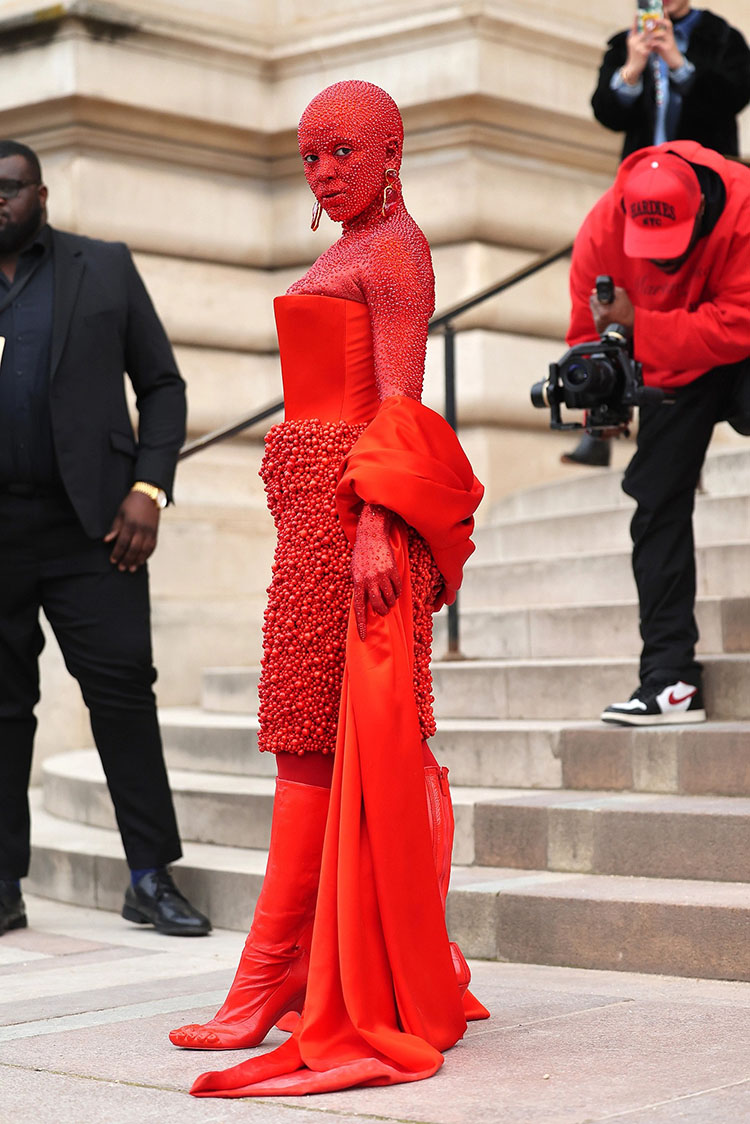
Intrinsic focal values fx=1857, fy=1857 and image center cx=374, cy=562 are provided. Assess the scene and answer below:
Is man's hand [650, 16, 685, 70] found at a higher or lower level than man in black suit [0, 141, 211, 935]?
higher

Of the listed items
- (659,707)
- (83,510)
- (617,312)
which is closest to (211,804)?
(83,510)

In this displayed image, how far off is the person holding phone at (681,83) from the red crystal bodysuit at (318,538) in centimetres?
297

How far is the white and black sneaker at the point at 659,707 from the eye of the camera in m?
5.81

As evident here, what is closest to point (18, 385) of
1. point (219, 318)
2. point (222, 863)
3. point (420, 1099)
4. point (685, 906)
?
point (222, 863)

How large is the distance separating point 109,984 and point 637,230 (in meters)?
2.76

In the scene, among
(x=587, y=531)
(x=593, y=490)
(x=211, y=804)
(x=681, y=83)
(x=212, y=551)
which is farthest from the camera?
(x=212, y=551)

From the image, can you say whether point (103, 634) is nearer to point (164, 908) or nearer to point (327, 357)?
point (164, 908)

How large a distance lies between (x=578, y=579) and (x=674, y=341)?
2033 mm

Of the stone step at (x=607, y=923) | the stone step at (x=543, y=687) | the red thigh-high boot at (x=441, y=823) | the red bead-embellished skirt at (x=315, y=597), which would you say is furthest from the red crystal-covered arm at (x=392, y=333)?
Result: the stone step at (x=543, y=687)

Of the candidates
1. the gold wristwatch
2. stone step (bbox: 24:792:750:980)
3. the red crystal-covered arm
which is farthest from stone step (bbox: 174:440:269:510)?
the red crystal-covered arm

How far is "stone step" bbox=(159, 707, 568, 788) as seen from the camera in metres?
6.02

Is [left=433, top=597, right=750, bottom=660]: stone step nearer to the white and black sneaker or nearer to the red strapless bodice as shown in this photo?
the white and black sneaker

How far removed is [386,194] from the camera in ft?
13.4

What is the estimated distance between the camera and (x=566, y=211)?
9938mm
